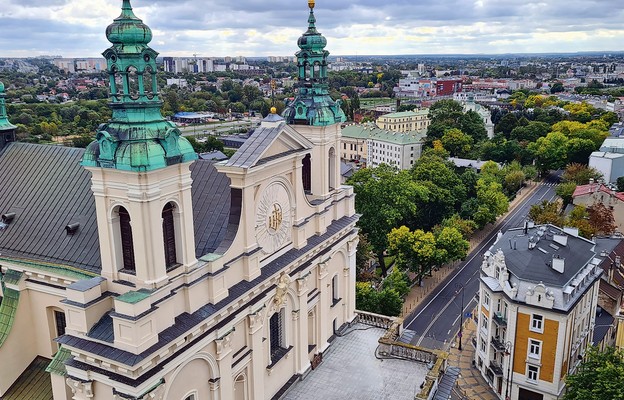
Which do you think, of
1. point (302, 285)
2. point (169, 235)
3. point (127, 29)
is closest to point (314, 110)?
point (302, 285)

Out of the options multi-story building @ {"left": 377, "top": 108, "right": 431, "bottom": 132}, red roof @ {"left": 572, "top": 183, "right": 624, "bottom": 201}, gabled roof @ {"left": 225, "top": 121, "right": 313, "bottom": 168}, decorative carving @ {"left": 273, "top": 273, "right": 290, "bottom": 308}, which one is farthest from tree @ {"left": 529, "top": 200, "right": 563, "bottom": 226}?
multi-story building @ {"left": 377, "top": 108, "right": 431, "bottom": 132}

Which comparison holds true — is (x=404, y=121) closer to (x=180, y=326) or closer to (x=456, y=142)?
(x=456, y=142)

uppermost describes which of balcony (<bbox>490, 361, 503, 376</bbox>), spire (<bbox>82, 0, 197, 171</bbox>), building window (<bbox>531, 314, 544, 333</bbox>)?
spire (<bbox>82, 0, 197, 171</bbox>)

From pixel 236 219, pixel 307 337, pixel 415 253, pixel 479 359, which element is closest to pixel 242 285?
pixel 236 219

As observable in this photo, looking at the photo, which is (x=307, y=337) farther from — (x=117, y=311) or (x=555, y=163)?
(x=555, y=163)

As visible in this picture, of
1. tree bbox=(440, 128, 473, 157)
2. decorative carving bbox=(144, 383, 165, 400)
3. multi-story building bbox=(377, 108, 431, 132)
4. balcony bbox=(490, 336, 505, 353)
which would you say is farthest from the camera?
multi-story building bbox=(377, 108, 431, 132)

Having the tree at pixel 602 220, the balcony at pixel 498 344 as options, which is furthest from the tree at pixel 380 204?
the balcony at pixel 498 344

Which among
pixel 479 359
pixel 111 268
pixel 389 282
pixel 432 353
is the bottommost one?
pixel 479 359

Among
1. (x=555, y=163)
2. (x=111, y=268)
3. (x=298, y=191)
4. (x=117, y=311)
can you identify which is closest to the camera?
(x=117, y=311)

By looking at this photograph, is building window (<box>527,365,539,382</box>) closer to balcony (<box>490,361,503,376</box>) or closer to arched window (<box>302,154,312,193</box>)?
balcony (<box>490,361,503,376</box>)
